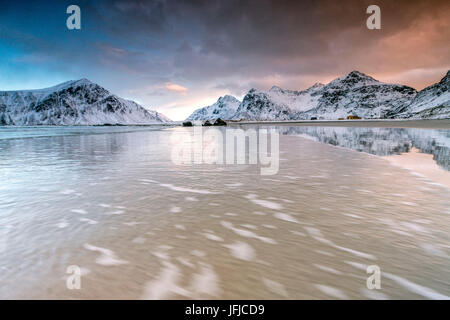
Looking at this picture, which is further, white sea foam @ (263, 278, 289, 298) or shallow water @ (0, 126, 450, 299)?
shallow water @ (0, 126, 450, 299)

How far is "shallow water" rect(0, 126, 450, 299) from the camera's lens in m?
3.41

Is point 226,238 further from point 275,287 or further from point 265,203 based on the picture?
point 265,203

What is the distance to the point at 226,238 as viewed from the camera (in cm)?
480

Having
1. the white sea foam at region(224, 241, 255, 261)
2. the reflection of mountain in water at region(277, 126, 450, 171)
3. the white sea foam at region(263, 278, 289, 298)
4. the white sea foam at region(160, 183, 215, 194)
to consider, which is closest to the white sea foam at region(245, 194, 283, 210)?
the white sea foam at region(160, 183, 215, 194)

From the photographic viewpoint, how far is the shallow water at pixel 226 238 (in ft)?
11.2

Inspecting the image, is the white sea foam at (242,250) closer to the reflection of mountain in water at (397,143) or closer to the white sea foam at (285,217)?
the white sea foam at (285,217)

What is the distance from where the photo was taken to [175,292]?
3332 millimetres

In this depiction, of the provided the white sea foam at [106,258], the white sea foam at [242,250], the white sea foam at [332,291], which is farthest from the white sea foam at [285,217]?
the white sea foam at [106,258]

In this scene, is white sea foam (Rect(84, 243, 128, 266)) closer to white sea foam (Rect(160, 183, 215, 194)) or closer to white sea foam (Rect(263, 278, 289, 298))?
white sea foam (Rect(263, 278, 289, 298))

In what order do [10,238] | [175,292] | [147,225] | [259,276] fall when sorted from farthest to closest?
1. [147,225]
2. [10,238]
3. [259,276]
4. [175,292]

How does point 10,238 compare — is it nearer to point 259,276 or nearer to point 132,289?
point 132,289
